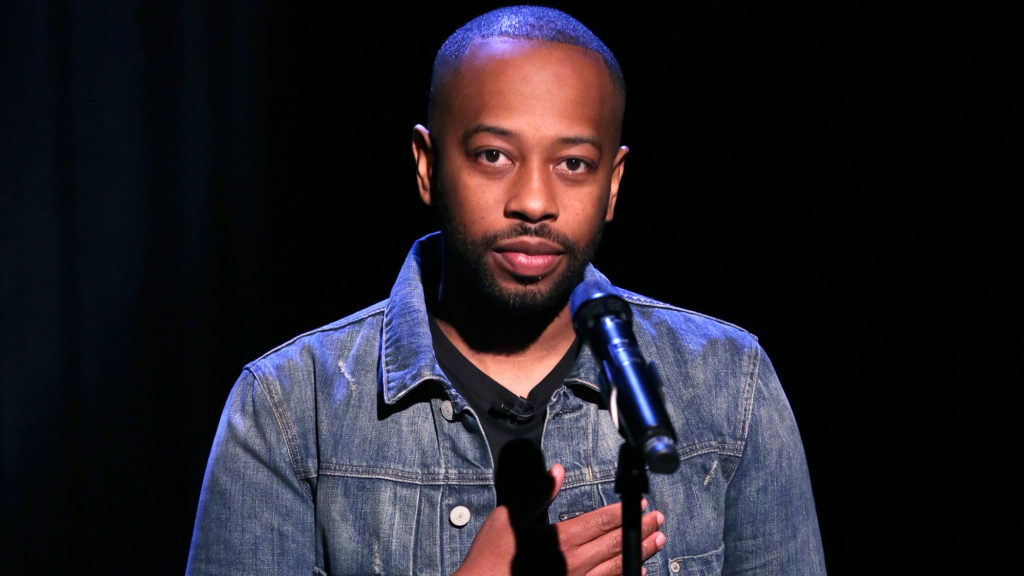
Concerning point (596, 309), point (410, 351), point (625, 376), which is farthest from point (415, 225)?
point (625, 376)

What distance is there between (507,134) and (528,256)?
224 mm

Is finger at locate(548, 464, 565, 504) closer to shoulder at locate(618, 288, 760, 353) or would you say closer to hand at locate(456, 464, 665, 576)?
hand at locate(456, 464, 665, 576)

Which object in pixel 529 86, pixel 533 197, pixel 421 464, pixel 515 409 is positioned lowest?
pixel 421 464

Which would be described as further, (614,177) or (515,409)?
(614,177)

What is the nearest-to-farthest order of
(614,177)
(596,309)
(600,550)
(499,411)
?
(596,309) → (600,550) → (499,411) → (614,177)

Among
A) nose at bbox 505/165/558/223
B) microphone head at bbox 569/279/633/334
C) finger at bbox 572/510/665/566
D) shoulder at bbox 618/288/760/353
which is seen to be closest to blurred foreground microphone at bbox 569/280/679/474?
microphone head at bbox 569/279/633/334

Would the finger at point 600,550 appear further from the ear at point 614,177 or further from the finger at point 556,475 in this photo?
the ear at point 614,177

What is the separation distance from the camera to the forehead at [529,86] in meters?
1.71

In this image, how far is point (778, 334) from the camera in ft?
9.45

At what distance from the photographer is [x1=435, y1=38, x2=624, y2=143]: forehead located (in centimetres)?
171

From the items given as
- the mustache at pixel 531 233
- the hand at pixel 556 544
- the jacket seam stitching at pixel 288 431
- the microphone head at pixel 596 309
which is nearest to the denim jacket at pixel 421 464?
the jacket seam stitching at pixel 288 431

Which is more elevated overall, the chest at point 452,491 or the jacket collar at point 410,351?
the jacket collar at point 410,351

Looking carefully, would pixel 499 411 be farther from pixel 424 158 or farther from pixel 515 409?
pixel 424 158

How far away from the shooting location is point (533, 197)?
1.67 metres
